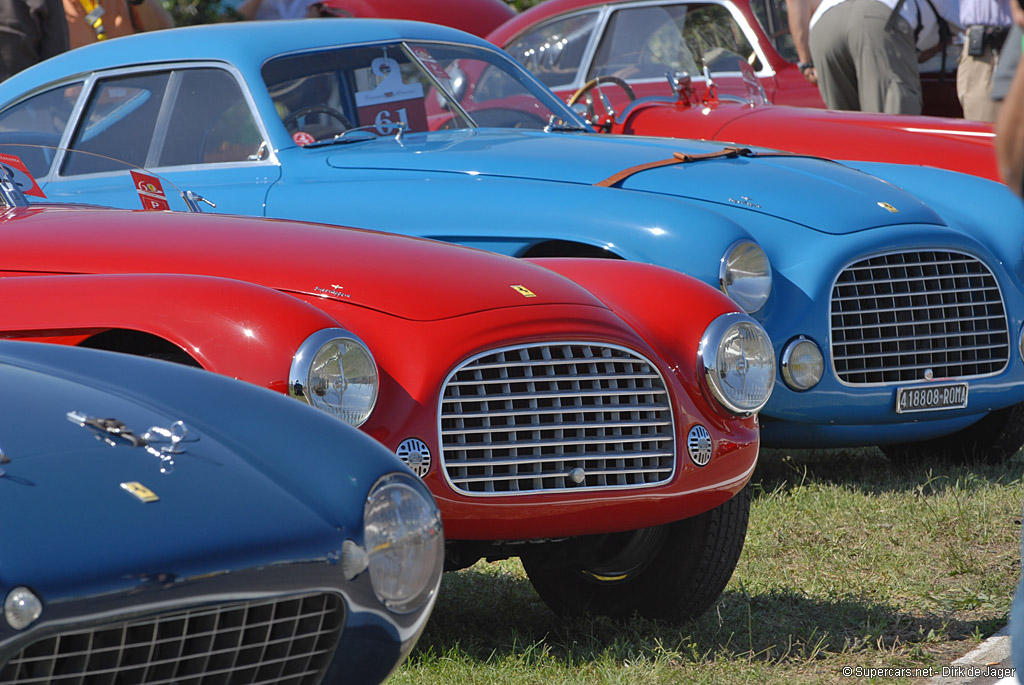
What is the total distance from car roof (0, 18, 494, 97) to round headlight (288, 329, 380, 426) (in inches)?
110

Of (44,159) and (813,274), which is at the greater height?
(44,159)

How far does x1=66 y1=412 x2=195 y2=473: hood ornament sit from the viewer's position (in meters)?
1.91

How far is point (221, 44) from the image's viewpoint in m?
5.41

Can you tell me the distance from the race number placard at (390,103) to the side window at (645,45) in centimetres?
296

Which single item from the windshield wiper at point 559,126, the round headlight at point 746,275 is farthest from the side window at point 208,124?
the round headlight at point 746,275

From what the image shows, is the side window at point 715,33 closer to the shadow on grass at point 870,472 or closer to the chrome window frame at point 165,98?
the shadow on grass at point 870,472

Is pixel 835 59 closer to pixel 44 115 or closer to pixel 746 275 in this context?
pixel 746 275

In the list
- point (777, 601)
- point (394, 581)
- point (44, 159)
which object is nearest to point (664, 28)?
point (44, 159)

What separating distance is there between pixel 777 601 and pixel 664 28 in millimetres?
5273

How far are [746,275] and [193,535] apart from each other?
292cm

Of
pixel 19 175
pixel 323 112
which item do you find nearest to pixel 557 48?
pixel 323 112

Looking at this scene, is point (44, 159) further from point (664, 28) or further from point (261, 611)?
point (664, 28)

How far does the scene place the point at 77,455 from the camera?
1.85 m

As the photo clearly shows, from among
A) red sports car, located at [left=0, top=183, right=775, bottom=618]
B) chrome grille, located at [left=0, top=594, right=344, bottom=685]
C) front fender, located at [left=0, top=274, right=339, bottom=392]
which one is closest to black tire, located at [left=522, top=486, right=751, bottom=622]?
red sports car, located at [left=0, top=183, right=775, bottom=618]
